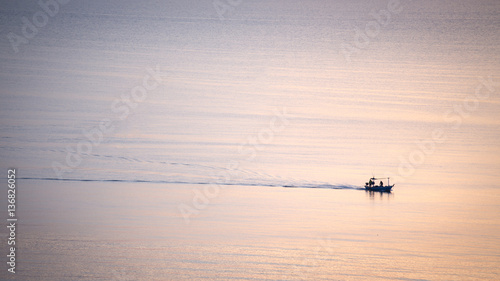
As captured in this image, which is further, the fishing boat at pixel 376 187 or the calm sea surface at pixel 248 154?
the fishing boat at pixel 376 187

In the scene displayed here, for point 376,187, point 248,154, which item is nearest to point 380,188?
point 376,187

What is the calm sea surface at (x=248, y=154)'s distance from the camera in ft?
57.5

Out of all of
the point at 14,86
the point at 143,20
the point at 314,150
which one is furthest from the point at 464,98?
the point at 143,20

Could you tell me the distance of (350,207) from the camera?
973 inches

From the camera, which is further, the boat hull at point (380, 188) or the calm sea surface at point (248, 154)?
the boat hull at point (380, 188)

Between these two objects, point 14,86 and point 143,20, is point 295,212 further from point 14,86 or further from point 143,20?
point 143,20

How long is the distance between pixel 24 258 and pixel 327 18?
70806 mm

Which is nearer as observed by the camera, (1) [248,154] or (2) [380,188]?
(2) [380,188]

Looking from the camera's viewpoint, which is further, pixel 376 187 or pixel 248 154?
pixel 248 154

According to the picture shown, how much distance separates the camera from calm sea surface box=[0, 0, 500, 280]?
1753 cm

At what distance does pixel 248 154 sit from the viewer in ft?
103

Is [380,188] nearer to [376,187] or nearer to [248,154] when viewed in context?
[376,187]

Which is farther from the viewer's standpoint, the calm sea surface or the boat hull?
the boat hull

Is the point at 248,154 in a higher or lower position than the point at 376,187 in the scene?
higher
